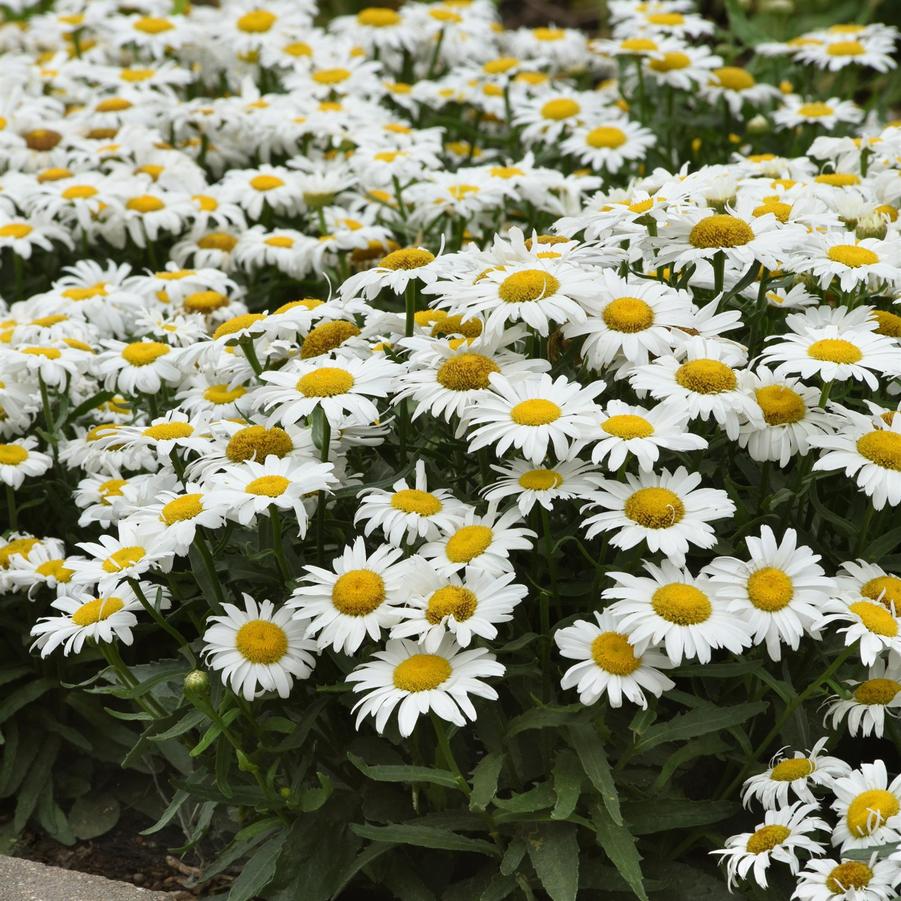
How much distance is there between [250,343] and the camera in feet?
9.35

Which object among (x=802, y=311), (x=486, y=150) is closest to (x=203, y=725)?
(x=802, y=311)

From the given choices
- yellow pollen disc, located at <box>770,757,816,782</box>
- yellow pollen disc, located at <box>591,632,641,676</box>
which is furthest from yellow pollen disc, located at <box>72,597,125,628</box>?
yellow pollen disc, located at <box>770,757,816,782</box>

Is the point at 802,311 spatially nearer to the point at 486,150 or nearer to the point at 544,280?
the point at 544,280

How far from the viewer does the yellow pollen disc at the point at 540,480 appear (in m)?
2.38

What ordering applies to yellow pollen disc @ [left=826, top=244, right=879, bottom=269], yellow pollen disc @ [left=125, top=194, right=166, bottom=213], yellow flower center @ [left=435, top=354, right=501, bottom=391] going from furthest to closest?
yellow pollen disc @ [left=125, top=194, right=166, bottom=213] < yellow pollen disc @ [left=826, top=244, right=879, bottom=269] < yellow flower center @ [left=435, top=354, right=501, bottom=391]

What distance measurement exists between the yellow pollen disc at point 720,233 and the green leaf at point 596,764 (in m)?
1.10

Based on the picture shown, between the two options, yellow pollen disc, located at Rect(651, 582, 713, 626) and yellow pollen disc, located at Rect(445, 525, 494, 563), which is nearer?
yellow pollen disc, located at Rect(651, 582, 713, 626)

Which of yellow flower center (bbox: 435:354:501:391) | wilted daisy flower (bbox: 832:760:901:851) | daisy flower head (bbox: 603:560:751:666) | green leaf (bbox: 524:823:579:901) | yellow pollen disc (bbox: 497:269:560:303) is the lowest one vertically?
green leaf (bbox: 524:823:579:901)

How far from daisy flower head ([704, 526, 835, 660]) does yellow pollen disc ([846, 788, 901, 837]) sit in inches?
11.2

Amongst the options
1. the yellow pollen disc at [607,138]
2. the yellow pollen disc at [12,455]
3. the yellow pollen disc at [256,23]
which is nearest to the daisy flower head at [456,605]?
the yellow pollen disc at [12,455]

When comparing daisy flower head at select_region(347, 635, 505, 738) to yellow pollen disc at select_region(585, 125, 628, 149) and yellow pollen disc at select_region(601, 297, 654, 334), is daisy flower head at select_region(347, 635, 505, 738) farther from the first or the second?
yellow pollen disc at select_region(585, 125, 628, 149)

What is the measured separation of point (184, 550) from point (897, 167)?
2.53m

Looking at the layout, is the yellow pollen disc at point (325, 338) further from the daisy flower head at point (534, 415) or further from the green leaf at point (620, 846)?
the green leaf at point (620, 846)

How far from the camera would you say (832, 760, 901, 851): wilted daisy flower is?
6.99 feet
